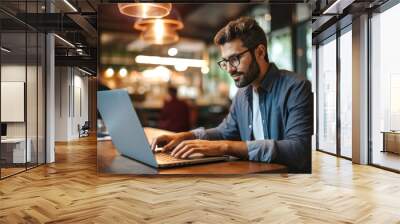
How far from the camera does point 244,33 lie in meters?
5.35

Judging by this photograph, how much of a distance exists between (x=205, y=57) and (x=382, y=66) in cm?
368

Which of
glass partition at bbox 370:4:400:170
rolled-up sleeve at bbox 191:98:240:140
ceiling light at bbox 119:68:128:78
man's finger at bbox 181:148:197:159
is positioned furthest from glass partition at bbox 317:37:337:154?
ceiling light at bbox 119:68:128:78

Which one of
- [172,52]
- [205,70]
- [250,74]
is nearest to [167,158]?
[205,70]

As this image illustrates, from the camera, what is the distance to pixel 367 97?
24.7 feet

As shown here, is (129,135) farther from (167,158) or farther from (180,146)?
(180,146)

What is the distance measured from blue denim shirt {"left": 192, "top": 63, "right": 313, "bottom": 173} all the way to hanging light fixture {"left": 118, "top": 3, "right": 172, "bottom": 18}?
1.56 m

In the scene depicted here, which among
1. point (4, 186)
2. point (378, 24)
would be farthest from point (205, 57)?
point (378, 24)

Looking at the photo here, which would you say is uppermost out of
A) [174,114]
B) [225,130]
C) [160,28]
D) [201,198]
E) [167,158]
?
[160,28]

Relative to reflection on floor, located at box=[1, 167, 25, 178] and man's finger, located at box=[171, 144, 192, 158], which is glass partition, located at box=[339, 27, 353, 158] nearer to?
man's finger, located at box=[171, 144, 192, 158]

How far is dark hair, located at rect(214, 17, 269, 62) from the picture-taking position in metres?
5.33

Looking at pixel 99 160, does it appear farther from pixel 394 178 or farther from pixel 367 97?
pixel 367 97

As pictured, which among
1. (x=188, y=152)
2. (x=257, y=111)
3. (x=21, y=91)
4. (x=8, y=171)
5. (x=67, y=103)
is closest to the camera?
(x=188, y=152)

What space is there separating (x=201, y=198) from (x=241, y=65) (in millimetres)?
1924

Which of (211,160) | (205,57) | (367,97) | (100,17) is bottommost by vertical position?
(211,160)
